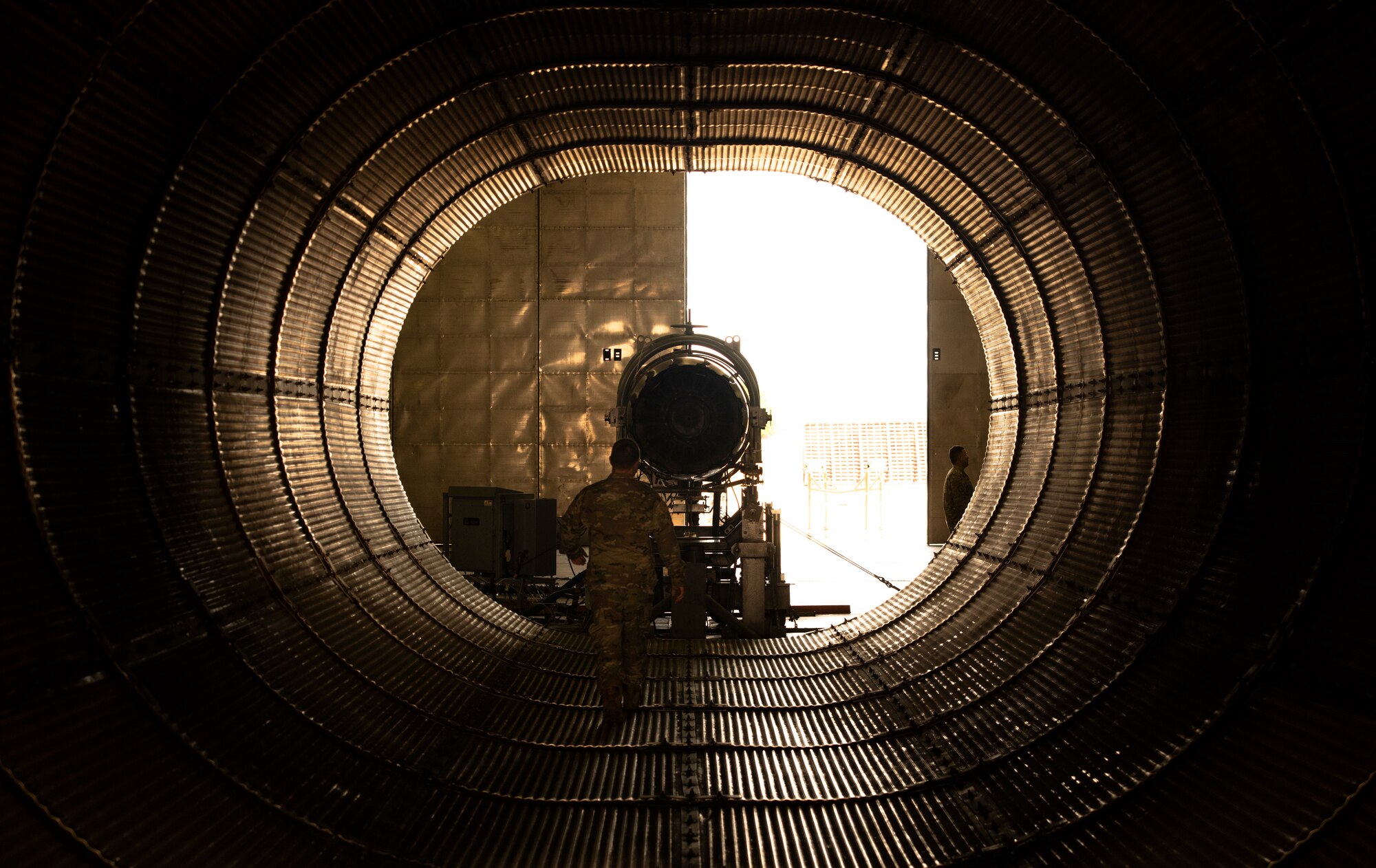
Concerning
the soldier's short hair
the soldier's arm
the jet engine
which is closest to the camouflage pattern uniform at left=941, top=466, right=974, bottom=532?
the jet engine

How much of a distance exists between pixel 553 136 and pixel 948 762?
5.66 m

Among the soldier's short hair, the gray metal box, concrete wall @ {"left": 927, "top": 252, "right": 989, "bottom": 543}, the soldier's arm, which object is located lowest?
the gray metal box

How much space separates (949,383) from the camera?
13648 millimetres

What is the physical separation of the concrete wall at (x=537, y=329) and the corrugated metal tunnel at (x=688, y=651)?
6.44 meters

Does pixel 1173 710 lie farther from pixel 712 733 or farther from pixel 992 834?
pixel 712 733

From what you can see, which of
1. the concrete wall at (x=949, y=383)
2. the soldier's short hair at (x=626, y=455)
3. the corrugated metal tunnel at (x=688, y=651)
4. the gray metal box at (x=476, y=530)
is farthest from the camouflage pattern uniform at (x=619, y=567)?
the concrete wall at (x=949, y=383)

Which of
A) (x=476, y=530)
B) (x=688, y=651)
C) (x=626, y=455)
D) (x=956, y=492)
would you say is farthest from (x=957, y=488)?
(x=476, y=530)

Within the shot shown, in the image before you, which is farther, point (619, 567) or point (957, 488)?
point (957, 488)

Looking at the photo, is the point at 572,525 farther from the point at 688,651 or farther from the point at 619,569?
the point at 688,651

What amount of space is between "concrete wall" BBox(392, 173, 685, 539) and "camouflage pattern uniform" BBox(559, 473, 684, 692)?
314 inches

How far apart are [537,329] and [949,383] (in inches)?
290

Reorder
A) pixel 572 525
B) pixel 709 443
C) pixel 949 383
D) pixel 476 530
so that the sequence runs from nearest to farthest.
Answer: pixel 572 525
pixel 709 443
pixel 476 530
pixel 949 383

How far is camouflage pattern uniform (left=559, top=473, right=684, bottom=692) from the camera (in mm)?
5172

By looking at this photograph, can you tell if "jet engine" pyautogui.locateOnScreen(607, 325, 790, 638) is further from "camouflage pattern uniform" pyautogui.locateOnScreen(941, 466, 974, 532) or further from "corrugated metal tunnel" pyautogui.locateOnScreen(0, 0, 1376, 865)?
"camouflage pattern uniform" pyautogui.locateOnScreen(941, 466, 974, 532)
